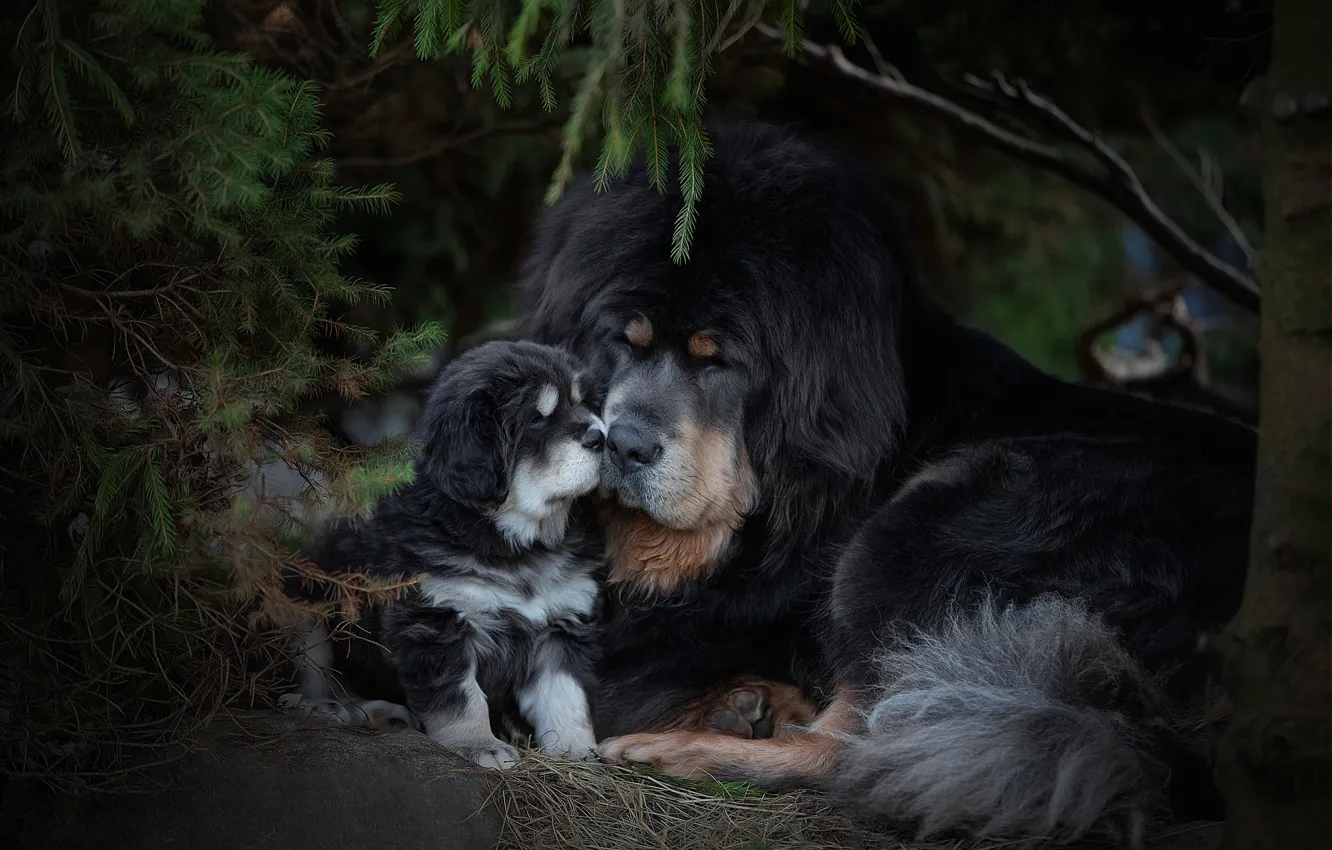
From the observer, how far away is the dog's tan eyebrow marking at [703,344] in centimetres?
347

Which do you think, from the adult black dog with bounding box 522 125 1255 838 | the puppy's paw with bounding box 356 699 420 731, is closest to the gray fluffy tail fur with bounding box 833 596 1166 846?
the adult black dog with bounding box 522 125 1255 838

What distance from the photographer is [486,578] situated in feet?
11.0

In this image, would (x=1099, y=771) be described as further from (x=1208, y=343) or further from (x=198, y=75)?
(x=1208, y=343)

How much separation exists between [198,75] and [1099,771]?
261 cm

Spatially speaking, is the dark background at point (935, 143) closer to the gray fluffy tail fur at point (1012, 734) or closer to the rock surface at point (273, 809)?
the rock surface at point (273, 809)

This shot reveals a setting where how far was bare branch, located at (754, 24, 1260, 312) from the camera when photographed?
4.89 metres

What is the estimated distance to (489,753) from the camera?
10.5ft

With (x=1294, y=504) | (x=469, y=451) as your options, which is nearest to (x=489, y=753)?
(x=469, y=451)

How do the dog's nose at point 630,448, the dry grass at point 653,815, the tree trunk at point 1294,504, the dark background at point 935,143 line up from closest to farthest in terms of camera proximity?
the tree trunk at point 1294,504 < the dry grass at point 653,815 < the dog's nose at point 630,448 < the dark background at point 935,143

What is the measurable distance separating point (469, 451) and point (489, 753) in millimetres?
841

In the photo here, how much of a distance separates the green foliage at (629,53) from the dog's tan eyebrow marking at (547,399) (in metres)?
0.57

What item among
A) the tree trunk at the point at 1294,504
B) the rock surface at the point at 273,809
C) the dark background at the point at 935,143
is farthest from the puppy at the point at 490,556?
the tree trunk at the point at 1294,504

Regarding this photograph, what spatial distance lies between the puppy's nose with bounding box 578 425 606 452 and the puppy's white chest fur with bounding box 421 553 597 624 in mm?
373

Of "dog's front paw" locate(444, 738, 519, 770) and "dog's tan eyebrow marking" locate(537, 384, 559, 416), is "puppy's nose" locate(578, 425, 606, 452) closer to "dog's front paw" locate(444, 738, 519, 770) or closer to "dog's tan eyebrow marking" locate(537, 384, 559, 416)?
"dog's tan eyebrow marking" locate(537, 384, 559, 416)
